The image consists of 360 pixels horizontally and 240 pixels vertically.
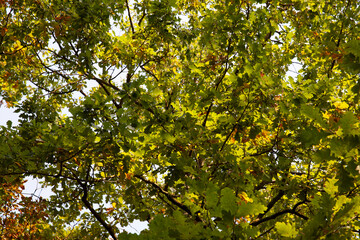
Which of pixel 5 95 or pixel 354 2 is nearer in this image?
pixel 354 2

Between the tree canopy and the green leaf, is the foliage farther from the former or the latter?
the green leaf

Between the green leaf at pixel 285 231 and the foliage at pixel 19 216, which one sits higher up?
the foliage at pixel 19 216

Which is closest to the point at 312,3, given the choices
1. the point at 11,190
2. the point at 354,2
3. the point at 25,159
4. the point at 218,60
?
the point at 354,2

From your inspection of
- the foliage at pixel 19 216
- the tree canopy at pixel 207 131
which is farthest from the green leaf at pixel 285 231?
the foliage at pixel 19 216

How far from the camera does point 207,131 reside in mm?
4645

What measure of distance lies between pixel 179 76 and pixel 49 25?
2.94 meters

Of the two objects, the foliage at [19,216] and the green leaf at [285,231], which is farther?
the foliage at [19,216]

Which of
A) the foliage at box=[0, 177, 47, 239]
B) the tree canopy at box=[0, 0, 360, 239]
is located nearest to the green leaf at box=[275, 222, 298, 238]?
the tree canopy at box=[0, 0, 360, 239]

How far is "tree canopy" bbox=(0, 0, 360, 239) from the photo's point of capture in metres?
1.92

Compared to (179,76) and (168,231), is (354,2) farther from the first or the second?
(168,231)

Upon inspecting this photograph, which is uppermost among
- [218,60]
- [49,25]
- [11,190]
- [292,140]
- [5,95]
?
[5,95]

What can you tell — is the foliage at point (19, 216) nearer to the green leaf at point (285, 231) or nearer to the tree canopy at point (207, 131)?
the tree canopy at point (207, 131)

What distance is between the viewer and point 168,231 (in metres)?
1.92

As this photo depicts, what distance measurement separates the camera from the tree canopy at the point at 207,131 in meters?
1.92
